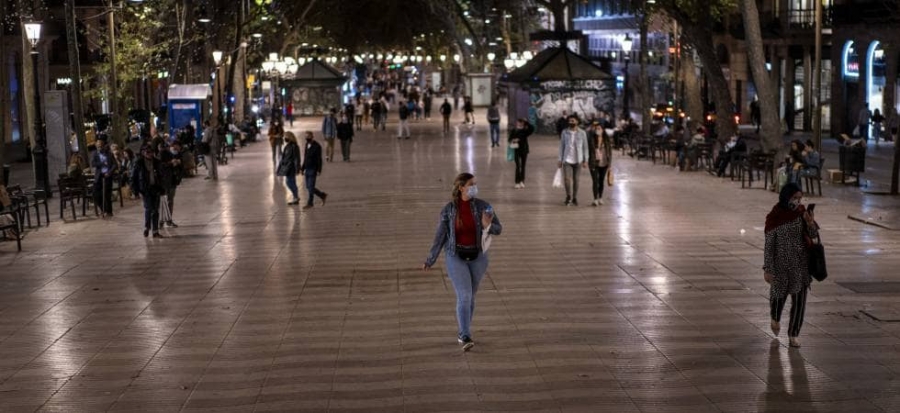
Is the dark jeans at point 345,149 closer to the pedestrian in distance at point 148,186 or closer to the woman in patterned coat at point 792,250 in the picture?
the pedestrian in distance at point 148,186

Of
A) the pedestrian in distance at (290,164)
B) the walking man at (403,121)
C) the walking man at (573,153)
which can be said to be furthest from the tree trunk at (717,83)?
the pedestrian in distance at (290,164)

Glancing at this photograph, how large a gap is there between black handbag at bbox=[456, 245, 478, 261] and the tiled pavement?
81 centimetres

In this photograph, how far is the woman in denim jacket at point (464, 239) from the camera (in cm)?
1230

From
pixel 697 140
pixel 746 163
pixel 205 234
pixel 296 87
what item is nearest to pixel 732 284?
pixel 205 234

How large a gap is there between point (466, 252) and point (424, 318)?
6.25 feet

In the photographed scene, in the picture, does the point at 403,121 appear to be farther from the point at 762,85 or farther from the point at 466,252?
the point at 466,252

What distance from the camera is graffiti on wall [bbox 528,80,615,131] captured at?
168 ft

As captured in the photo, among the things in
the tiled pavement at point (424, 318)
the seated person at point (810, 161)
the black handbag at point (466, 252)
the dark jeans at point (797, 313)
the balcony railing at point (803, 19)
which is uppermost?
the balcony railing at point (803, 19)

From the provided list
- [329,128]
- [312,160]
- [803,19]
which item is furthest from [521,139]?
[803,19]

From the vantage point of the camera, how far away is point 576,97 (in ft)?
168

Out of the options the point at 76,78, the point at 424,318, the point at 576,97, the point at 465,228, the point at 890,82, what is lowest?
the point at 424,318

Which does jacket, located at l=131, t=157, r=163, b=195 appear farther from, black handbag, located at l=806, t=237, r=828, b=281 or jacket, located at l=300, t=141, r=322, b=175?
black handbag, located at l=806, t=237, r=828, b=281

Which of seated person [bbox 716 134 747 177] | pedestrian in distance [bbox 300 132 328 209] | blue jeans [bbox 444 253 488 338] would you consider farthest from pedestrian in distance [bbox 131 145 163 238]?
seated person [bbox 716 134 747 177]

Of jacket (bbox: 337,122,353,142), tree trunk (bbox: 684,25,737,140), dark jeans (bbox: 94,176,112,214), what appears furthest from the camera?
jacket (bbox: 337,122,353,142)
